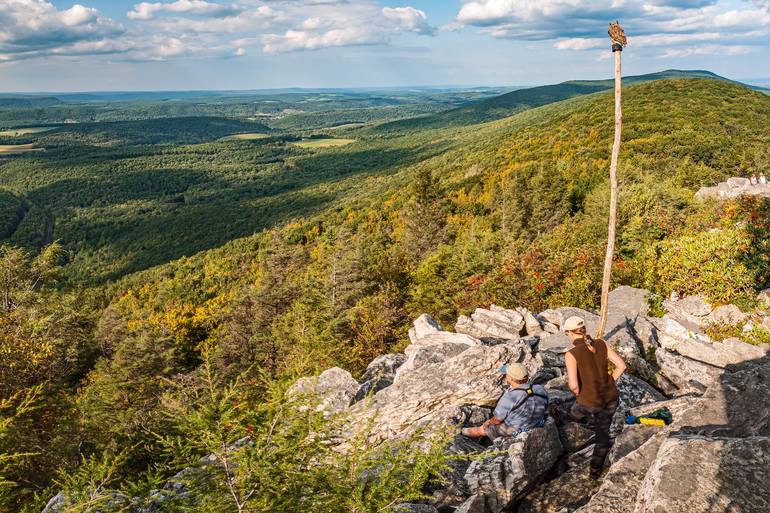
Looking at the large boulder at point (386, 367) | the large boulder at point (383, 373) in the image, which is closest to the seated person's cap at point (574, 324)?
the large boulder at point (383, 373)

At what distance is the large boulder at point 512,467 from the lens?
625 cm

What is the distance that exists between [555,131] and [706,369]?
61.9 metres

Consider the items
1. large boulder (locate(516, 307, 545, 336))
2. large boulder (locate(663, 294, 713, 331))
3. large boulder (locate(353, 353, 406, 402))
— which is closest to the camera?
large boulder (locate(663, 294, 713, 331))

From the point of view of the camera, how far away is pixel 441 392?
9.39 m

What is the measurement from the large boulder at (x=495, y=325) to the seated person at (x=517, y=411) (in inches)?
215

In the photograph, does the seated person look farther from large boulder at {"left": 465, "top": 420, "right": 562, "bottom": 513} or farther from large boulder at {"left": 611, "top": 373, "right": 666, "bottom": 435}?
large boulder at {"left": 611, "top": 373, "right": 666, "bottom": 435}

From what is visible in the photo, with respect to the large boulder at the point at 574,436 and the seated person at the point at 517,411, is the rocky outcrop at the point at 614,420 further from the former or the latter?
the seated person at the point at 517,411

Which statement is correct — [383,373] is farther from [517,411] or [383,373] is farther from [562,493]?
[562,493]

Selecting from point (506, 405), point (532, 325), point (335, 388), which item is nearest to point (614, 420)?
point (506, 405)

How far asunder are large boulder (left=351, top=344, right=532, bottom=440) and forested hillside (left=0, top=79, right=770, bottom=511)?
1988 millimetres

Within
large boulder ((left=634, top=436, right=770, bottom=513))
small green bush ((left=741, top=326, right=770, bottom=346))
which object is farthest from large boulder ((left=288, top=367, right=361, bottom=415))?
small green bush ((left=741, top=326, right=770, bottom=346))

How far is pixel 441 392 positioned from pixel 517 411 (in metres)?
2.25

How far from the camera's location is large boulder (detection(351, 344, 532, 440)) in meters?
9.01

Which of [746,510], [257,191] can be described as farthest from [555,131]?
[257,191]
